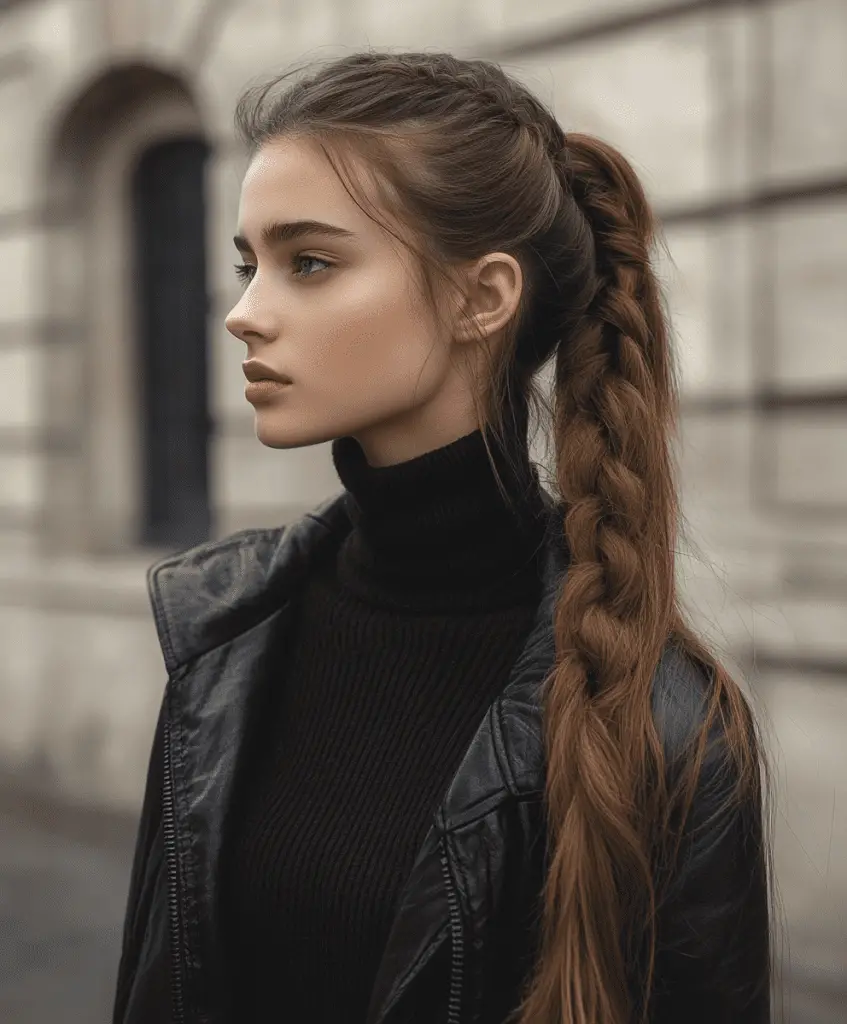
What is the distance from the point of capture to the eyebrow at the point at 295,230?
1752 mm

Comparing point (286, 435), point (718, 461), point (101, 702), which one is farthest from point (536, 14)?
point (101, 702)

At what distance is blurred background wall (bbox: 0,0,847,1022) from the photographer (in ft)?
14.3

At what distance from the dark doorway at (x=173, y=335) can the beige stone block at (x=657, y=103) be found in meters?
2.89

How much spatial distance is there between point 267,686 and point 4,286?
6043mm

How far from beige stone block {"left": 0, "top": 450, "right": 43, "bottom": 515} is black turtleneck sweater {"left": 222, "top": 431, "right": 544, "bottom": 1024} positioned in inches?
224

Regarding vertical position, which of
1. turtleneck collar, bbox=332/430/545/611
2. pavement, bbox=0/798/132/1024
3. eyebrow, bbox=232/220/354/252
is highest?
eyebrow, bbox=232/220/354/252

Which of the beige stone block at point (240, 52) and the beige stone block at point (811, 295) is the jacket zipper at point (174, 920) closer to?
the beige stone block at point (811, 295)

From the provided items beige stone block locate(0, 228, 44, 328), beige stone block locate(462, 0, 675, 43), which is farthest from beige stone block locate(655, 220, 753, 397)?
beige stone block locate(0, 228, 44, 328)

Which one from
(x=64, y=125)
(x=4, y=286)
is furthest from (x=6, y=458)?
(x=64, y=125)

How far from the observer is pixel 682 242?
4625 millimetres

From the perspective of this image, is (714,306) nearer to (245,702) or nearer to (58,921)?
(245,702)

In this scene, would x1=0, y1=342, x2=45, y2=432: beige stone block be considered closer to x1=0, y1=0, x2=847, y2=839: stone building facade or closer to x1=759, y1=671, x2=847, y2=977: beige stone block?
x1=0, y1=0, x2=847, y2=839: stone building facade

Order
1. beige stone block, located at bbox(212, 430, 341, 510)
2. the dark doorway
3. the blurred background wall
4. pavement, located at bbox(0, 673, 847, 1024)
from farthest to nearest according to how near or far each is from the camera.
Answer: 1. the dark doorway
2. beige stone block, located at bbox(212, 430, 341, 510)
3. the blurred background wall
4. pavement, located at bbox(0, 673, 847, 1024)

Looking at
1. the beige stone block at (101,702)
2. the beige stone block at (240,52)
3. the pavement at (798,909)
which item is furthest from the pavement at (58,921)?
the beige stone block at (240,52)
